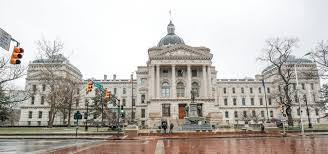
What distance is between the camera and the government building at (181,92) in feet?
194

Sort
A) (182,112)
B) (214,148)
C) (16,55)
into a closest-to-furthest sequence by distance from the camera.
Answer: (16,55) < (214,148) < (182,112)

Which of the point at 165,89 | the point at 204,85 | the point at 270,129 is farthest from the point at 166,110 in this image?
the point at 270,129

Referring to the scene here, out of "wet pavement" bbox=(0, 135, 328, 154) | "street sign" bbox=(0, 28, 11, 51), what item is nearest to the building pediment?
"wet pavement" bbox=(0, 135, 328, 154)

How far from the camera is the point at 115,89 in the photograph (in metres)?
82.8

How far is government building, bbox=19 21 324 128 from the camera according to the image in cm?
5899

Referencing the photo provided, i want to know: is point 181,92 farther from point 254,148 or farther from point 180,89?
point 254,148

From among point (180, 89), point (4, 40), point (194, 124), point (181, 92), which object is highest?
point (180, 89)

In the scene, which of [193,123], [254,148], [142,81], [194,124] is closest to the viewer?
[254,148]

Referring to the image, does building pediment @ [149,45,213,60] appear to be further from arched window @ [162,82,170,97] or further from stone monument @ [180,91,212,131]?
stone monument @ [180,91,212,131]

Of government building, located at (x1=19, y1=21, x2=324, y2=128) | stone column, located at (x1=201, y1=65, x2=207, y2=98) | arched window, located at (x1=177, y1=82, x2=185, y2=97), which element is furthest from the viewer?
arched window, located at (x1=177, y1=82, x2=185, y2=97)

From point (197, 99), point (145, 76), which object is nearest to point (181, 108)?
point (197, 99)

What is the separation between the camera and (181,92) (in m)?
63.3

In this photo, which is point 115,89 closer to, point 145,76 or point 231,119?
point 145,76

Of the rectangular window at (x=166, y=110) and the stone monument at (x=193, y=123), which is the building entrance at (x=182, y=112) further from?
the stone monument at (x=193, y=123)
